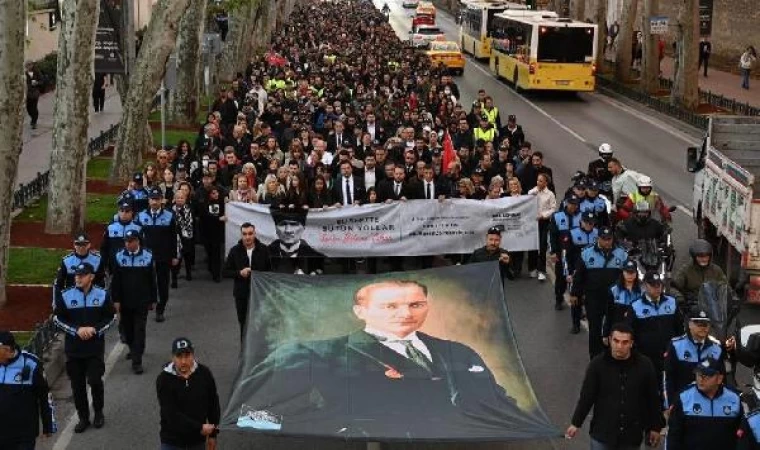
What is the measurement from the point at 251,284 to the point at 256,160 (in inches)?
305

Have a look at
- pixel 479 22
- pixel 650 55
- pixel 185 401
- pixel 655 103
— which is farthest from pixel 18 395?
pixel 479 22

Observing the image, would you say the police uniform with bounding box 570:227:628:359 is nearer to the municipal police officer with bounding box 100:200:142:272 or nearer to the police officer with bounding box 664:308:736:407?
the police officer with bounding box 664:308:736:407

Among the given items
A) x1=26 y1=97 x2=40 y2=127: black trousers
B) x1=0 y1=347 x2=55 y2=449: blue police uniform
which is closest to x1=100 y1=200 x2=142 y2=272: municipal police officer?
x1=0 y1=347 x2=55 y2=449: blue police uniform

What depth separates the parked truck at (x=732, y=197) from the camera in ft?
54.3

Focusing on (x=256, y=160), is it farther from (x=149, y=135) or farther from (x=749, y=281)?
(x=149, y=135)

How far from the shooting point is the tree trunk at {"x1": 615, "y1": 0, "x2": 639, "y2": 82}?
158 ft

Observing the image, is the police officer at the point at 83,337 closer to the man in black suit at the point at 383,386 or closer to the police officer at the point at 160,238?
the man in black suit at the point at 383,386

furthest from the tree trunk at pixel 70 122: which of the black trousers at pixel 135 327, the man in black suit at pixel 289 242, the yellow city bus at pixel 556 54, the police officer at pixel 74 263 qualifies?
the yellow city bus at pixel 556 54

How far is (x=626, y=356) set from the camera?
32.4 ft

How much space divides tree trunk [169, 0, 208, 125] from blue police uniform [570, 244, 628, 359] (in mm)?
23088

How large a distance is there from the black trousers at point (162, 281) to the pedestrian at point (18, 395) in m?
6.02

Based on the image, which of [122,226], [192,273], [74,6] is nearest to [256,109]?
[74,6]

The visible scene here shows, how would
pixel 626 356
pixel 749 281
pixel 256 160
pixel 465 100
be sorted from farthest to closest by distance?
pixel 465 100
pixel 256 160
pixel 749 281
pixel 626 356

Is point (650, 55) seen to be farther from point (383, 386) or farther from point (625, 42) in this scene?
point (383, 386)
